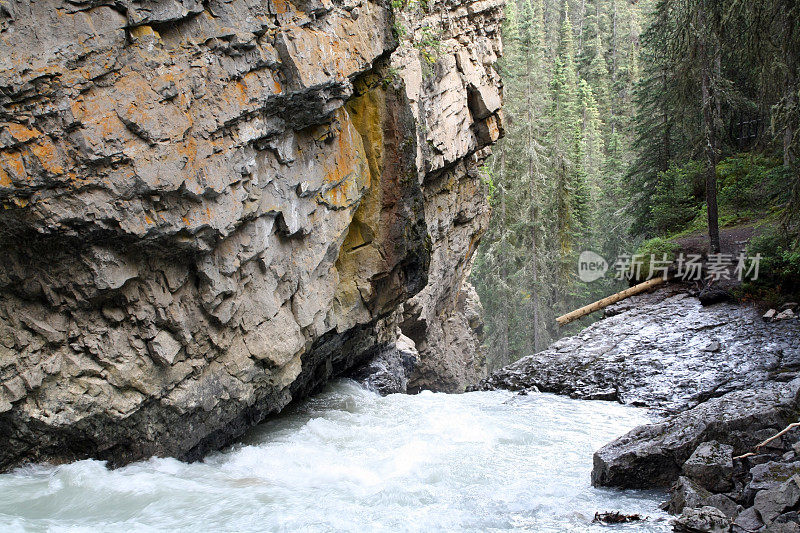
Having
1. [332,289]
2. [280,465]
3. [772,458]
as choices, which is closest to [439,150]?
[332,289]

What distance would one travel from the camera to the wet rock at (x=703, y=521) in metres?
5.20

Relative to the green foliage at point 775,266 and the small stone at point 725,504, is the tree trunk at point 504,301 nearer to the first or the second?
the green foliage at point 775,266

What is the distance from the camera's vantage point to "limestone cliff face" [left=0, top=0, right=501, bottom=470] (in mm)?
6426

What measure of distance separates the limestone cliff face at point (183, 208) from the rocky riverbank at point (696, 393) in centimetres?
552

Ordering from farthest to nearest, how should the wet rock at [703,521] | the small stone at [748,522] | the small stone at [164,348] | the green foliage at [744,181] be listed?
the green foliage at [744,181], the small stone at [164,348], the wet rock at [703,521], the small stone at [748,522]

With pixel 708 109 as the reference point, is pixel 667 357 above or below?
below

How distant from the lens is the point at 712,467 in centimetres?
622

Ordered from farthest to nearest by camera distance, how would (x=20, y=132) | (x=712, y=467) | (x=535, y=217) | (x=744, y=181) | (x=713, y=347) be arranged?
1. (x=535, y=217)
2. (x=744, y=181)
3. (x=713, y=347)
4. (x=712, y=467)
5. (x=20, y=132)

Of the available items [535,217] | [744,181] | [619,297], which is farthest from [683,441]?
[535,217]

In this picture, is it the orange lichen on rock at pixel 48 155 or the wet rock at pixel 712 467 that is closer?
the wet rock at pixel 712 467

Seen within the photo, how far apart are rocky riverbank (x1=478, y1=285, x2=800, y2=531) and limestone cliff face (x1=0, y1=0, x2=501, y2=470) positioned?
552cm

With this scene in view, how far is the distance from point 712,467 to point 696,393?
6187 millimetres

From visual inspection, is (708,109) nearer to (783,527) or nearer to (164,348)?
(783,527)

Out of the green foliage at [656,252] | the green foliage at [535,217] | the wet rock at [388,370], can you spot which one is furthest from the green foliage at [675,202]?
the wet rock at [388,370]
